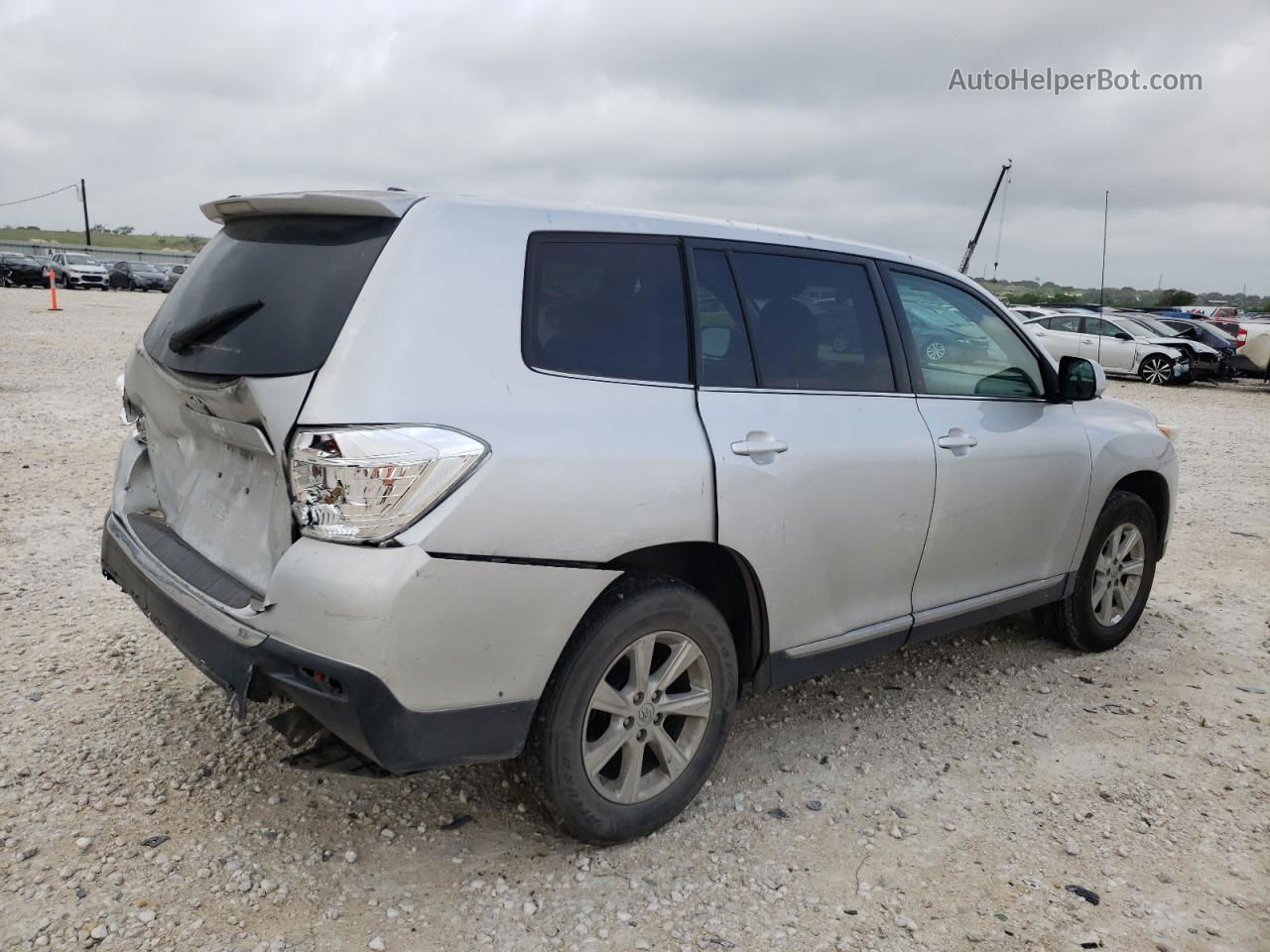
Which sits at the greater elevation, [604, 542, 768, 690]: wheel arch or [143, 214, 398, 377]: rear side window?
[143, 214, 398, 377]: rear side window

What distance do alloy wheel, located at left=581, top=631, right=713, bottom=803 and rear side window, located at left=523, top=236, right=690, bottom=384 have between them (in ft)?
2.62

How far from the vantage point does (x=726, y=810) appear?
10.9ft

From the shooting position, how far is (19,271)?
39.2m

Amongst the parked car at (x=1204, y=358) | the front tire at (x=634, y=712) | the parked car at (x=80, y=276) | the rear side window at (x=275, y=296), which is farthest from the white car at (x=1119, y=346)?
the parked car at (x=80, y=276)

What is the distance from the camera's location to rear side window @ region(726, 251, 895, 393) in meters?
3.33

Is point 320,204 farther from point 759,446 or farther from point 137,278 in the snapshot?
point 137,278

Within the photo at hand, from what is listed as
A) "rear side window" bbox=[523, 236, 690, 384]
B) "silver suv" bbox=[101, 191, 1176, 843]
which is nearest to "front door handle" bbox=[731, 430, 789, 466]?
"silver suv" bbox=[101, 191, 1176, 843]

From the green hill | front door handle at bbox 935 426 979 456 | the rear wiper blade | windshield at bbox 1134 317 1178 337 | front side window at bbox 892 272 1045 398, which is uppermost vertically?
the green hill

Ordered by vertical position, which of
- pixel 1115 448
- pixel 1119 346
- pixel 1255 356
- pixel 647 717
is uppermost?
pixel 1115 448

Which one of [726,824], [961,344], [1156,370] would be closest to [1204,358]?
[1156,370]

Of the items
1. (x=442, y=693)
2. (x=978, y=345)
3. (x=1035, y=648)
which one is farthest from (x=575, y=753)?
(x=1035, y=648)

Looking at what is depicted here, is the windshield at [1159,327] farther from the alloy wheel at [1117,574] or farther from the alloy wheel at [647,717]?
the alloy wheel at [647,717]

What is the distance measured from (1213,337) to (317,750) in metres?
24.7

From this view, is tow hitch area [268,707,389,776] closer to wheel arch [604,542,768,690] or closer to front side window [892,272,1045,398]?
wheel arch [604,542,768,690]
